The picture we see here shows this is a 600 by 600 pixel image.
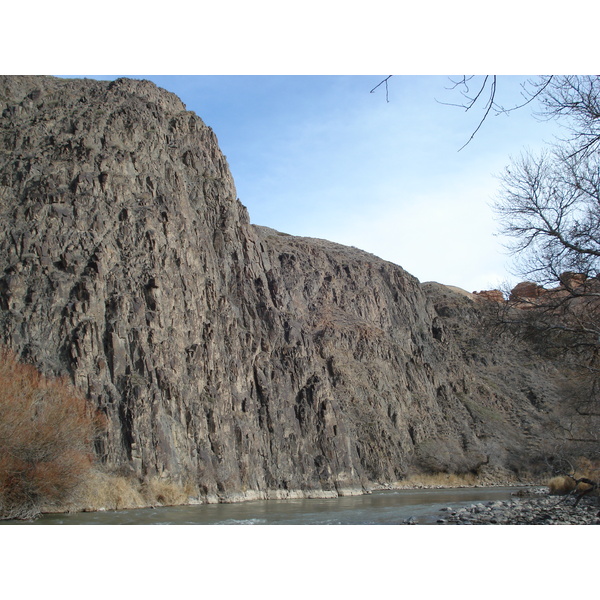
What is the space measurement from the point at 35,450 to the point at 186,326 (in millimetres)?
28145

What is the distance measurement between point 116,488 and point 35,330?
14.0m

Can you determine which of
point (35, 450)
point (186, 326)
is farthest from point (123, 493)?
point (186, 326)

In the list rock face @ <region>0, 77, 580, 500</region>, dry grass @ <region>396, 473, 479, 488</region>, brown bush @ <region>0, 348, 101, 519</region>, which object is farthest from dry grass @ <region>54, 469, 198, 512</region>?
dry grass @ <region>396, 473, 479, 488</region>

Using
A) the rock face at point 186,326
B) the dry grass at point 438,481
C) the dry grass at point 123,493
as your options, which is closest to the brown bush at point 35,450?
the dry grass at point 123,493

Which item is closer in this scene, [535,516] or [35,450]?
[535,516]

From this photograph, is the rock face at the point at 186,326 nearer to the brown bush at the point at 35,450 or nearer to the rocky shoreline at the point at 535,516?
the brown bush at the point at 35,450

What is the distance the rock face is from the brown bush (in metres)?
9.34

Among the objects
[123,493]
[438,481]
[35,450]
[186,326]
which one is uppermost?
[186,326]

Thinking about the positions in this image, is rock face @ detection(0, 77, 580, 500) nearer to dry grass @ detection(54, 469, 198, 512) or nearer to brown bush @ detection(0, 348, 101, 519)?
dry grass @ detection(54, 469, 198, 512)

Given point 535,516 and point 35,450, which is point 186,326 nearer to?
point 35,450

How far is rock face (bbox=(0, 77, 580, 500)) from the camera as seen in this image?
46781mm

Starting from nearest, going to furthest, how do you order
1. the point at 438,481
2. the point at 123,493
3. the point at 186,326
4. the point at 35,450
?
the point at 35,450 < the point at 123,493 < the point at 186,326 < the point at 438,481

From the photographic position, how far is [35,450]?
28422 millimetres

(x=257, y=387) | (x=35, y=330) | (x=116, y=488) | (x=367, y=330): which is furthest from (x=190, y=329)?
(x=367, y=330)
